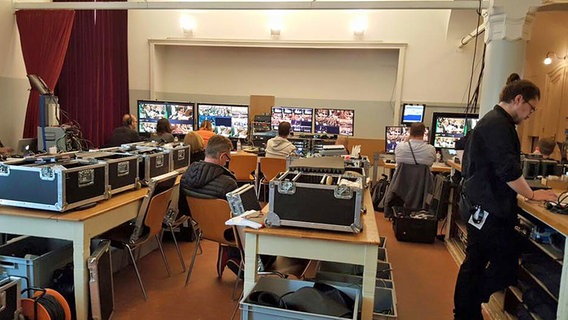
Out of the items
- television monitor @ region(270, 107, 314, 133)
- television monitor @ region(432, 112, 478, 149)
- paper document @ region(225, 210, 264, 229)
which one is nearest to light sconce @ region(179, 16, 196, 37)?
television monitor @ region(270, 107, 314, 133)

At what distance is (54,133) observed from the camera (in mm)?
5016

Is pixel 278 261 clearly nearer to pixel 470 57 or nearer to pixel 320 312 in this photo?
pixel 320 312

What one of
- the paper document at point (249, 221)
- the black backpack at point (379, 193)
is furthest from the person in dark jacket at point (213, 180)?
the black backpack at point (379, 193)

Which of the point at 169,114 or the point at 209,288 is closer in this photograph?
the point at 209,288

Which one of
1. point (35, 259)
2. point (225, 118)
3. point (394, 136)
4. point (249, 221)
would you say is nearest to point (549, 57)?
point (394, 136)

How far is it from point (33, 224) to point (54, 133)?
3.12 metres

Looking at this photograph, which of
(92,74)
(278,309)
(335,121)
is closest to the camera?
(278,309)

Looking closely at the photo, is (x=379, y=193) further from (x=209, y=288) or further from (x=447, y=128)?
(x=209, y=288)

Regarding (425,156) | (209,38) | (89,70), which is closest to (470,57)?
(425,156)

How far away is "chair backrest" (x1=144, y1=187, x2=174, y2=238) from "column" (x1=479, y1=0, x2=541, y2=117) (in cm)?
311

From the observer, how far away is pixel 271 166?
205 inches

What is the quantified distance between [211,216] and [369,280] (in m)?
1.34

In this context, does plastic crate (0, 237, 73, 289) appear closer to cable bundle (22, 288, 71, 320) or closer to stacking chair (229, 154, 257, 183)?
cable bundle (22, 288, 71, 320)

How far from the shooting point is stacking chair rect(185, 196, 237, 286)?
112 inches
